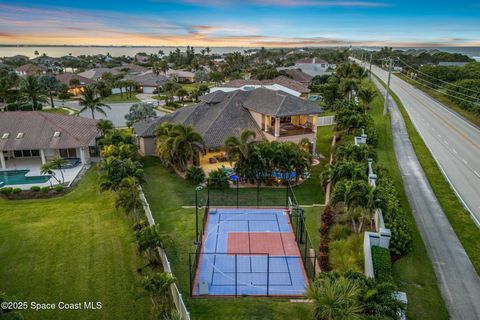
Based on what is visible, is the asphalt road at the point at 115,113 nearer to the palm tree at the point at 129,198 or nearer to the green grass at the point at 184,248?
the green grass at the point at 184,248

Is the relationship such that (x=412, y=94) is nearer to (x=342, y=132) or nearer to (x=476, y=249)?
(x=342, y=132)

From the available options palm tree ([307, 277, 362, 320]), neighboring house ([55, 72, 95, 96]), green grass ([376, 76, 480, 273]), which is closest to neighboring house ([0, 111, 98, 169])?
palm tree ([307, 277, 362, 320])

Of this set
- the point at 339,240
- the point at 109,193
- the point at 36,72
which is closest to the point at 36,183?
the point at 109,193

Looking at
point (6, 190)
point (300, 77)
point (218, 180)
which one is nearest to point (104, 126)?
point (6, 190)

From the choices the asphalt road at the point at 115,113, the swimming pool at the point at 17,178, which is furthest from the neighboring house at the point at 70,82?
the swimming pool at the point at 17,178

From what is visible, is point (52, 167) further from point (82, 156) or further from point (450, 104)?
point (450, 104)

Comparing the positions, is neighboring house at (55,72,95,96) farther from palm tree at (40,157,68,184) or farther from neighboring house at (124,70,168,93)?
palm tree at (40,157,68,184)
